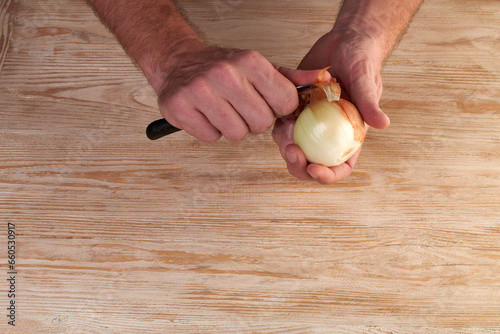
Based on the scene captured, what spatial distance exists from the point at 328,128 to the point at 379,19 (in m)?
0.41

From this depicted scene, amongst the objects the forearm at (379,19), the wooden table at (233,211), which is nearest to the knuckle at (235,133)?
the wooden table at (233,211)

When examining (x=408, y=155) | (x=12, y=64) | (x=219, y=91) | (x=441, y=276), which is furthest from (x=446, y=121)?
Result: (x=12, y=64)

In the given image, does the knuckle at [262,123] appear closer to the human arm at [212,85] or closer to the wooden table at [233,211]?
the human arm at [212,85]

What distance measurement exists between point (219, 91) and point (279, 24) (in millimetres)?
490

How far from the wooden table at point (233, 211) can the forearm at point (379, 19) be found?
0.11 metres

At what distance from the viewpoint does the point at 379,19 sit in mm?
917

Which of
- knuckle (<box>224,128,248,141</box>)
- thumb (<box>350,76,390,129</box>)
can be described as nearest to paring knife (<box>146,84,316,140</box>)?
knuckle (<box>224,128,248,141</box>)

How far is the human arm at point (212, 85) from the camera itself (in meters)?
0.69

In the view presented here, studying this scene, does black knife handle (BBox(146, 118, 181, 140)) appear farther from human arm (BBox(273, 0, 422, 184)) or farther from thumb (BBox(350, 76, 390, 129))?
thumb (BBox(350, 76, 390, 129))

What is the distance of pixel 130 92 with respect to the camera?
100 centimetres

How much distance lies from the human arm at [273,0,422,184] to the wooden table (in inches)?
4.8

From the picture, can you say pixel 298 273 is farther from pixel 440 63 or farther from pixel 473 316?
pixel 440 63

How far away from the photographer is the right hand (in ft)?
2.25

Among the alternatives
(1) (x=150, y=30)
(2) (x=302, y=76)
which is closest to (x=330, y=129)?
(2) (x=302, y=76)
